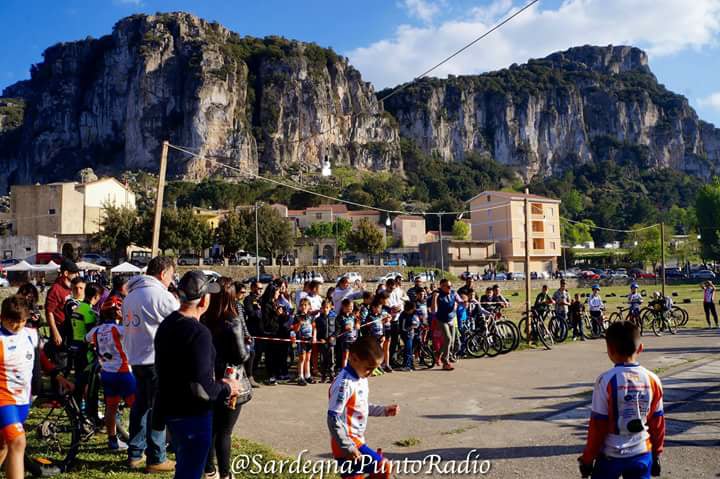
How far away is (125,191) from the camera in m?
72.6

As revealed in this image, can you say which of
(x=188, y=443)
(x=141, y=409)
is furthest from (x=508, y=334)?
(x=188, y=443)

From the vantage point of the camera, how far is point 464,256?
71.9 metres

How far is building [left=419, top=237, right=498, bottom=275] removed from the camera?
70.7m

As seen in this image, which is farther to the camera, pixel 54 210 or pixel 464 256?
pixel 464 256

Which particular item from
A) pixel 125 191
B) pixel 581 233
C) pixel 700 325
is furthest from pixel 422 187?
pixel 700 325

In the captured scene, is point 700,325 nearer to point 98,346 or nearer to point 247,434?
point 247,434

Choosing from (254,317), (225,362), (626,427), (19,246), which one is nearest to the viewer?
(626,427)

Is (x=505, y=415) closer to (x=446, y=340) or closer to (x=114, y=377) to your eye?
(x=446, y=340)

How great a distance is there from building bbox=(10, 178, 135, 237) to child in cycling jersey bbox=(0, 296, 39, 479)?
60.5 meters

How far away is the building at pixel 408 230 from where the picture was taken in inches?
3969

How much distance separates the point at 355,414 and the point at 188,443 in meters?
1.15

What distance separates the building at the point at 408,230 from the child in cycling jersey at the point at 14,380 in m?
95.3

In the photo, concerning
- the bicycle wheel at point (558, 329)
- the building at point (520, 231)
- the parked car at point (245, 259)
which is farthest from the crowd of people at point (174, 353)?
the building at point (520, 231)

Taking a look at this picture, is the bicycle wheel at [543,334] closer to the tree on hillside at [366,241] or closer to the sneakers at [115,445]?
the sneakers at [115,445]
